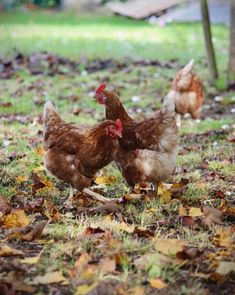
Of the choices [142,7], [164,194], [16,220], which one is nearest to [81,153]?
[164,194]

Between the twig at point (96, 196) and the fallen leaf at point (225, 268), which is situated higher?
the fallen leaf at point (225, 268)

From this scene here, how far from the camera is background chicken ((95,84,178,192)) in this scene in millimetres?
4750

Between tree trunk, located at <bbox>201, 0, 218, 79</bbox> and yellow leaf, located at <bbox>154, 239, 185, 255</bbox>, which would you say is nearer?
yellow leaf, located at <bbox>154, 239, 185, 255</bbox>

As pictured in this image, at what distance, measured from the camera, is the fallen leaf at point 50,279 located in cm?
310

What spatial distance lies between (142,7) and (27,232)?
17500 millimetres

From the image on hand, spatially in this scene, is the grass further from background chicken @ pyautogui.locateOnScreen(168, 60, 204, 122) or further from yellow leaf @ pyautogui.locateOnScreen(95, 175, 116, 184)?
background chicken @ pyautogui.locateOnScreen(168, 60, 204, 122)

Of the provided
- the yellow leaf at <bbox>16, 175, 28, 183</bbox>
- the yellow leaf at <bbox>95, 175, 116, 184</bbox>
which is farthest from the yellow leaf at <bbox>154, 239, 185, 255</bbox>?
Result: the yellow leaf at <bbox>16, 175, 28, 183</bbox>

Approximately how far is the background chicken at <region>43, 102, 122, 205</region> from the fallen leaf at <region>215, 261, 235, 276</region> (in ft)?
5.00

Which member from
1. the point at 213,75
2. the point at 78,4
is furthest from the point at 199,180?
the point at 78,4

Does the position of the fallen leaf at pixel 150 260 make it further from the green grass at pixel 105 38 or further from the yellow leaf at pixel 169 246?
the green grass at pixel 105 38

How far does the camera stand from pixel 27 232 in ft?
12.3

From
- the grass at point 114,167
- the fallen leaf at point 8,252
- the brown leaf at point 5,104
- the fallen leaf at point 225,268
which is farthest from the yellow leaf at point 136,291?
the brown leaf at point 5,104

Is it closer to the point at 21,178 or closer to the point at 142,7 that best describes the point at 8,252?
the point at 21,178

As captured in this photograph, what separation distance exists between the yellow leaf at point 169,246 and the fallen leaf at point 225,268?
0.27m
